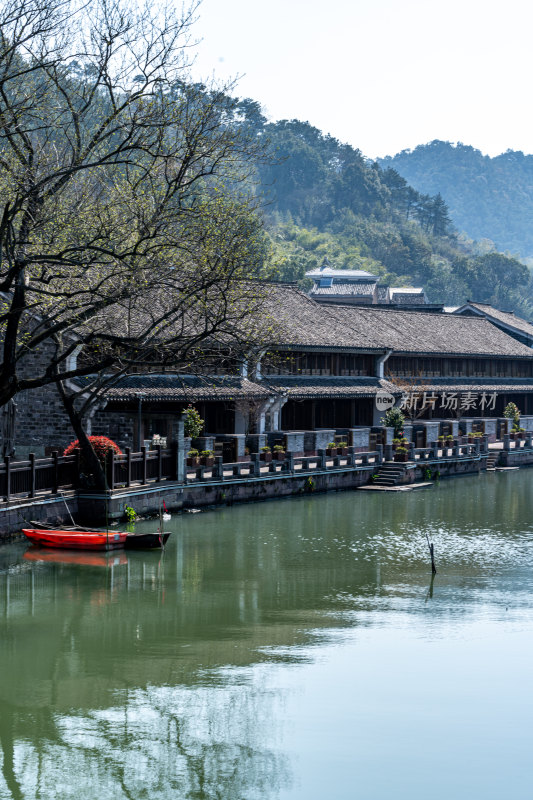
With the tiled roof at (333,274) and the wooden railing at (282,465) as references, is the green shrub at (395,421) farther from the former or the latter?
the tiled roof at (333,274)

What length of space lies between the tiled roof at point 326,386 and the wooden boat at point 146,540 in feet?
55.3

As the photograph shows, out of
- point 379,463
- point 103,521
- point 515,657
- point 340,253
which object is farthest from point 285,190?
point 515,657

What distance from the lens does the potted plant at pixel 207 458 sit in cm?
3706

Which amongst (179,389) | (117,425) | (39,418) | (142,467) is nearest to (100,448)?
(142,467)

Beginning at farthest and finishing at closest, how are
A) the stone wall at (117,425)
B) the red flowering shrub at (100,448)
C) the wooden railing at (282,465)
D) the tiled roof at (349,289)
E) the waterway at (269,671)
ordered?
1. the tiled roof at (349,289)
2. the stone wall at (117,425)
3. the wooden railing at (282,465)
4. the red flowering shrub at (100,448)
5. the waterway at (269,671)

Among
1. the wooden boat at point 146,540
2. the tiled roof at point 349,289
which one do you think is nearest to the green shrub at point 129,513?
the wooden boat at point 146,540

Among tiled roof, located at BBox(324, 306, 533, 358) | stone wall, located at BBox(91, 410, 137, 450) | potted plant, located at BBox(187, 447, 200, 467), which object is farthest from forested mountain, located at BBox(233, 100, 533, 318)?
potted plant, located at BBox(187, 447, 200, 467)

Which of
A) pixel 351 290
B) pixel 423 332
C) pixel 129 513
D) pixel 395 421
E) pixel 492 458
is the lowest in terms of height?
pixel 129 513

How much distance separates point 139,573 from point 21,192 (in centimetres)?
1023

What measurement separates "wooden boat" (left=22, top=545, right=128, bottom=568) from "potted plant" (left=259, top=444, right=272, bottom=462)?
1372 cm

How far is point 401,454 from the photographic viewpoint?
45.6 meters

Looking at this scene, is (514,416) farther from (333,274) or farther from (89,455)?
(333,274)

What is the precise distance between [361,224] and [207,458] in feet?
438

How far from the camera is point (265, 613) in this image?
23.0 m
